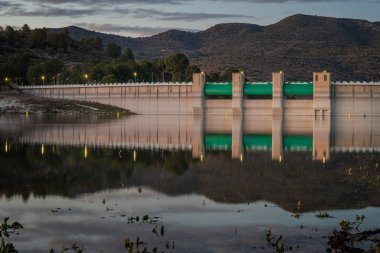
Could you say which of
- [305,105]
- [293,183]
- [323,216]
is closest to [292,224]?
[323,216]

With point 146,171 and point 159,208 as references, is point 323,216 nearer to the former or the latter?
point 159,208

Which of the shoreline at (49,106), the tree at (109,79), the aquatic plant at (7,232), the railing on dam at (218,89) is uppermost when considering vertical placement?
the tree at (109,79)

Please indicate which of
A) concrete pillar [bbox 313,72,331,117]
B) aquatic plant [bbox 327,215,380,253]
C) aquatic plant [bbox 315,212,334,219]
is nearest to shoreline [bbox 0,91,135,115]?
concrete pillar [bbox 313,72,331,117]

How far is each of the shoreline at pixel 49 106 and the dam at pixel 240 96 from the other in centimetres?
488

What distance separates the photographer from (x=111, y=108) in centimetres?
16038

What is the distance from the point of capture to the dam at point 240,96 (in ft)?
461

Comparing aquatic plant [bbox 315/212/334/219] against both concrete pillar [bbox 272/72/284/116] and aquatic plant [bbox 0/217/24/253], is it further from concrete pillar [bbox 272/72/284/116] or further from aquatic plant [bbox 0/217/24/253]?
concrete pillar [bbox 272/72/284/116]

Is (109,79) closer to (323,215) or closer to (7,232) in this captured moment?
(323,215)

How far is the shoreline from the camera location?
484 ft

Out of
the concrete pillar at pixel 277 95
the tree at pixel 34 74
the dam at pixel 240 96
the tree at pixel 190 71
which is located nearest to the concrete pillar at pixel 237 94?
the dam at pixel 240 96

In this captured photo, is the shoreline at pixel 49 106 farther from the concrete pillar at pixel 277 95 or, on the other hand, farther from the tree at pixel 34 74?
the concrete pillar at pixel 277 95

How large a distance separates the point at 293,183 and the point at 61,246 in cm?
1473

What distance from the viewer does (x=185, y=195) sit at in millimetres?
27672

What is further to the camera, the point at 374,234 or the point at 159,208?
the point at 159,208
